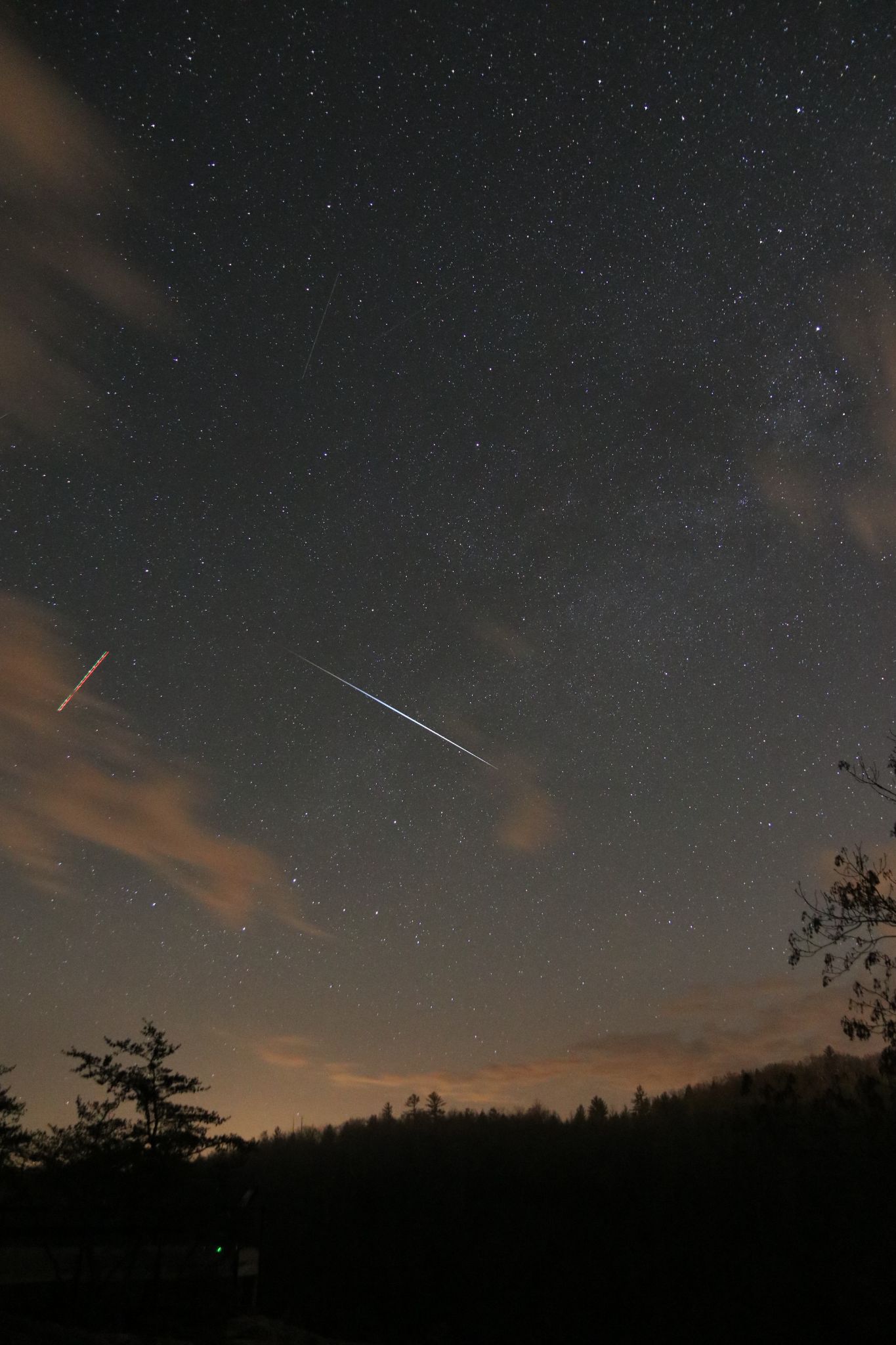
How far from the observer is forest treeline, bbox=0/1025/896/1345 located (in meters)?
13.4

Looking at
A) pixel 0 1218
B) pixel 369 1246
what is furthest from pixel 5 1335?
pixel 369 1246

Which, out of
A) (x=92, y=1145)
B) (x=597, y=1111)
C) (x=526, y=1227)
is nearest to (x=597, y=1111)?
(x=597, y=1111)

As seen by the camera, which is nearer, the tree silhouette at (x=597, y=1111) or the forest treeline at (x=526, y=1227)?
the forest treeline at (x=526, y=1227)

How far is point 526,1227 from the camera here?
42.8 m

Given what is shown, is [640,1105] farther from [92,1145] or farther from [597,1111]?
[92,1145]

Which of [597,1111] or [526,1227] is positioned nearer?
[526,1227]

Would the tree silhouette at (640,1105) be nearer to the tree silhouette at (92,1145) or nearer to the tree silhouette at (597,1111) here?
the tree silhouette at (597,1111)

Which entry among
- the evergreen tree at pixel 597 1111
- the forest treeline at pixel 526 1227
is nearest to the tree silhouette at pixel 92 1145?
the forest treeline at pixel 526 1227

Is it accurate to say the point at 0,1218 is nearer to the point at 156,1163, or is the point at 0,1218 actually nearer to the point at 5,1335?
the point at 156,1163

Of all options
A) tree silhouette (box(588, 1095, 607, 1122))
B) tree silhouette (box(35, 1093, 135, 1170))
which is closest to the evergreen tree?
tree silhouette (box(588, 1095, 607, 1122))

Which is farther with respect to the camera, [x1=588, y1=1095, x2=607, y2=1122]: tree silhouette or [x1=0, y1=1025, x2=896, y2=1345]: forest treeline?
[x1=588, y1=1095, x2=607, y2=1122]: tree silhouette

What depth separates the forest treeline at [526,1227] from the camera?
13.4 meters

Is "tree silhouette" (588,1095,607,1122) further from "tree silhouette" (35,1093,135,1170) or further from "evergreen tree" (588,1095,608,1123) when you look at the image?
"tree silhouette" (35,1093,135,1170)

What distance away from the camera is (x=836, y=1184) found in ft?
121
